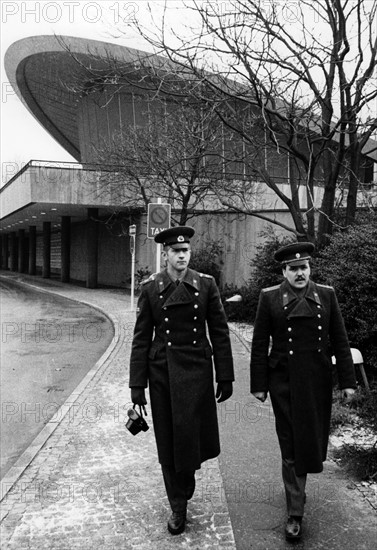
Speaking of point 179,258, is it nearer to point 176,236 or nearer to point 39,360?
point 176,236

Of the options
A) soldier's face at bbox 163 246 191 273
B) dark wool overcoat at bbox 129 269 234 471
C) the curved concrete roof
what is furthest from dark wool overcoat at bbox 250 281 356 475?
the curved concrete roof

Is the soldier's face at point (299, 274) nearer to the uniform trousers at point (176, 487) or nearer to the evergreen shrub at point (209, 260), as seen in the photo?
the uniform trousers at point (176, 487)

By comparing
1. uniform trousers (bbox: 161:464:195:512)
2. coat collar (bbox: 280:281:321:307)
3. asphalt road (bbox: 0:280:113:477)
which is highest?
coat collar (bbox: 280:281:321:307)

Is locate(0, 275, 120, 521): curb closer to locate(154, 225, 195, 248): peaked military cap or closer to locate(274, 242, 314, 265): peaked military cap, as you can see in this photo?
locate(154, 225, 195, 248): peaked military cap

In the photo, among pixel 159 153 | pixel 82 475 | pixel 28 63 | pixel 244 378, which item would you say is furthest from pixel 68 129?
Result: pixel 82 475

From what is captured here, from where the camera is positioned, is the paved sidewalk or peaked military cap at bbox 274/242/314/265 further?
peaked military cap at bbox 274/242/314/265

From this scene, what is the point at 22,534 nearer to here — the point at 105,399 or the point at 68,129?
the point at 105,399

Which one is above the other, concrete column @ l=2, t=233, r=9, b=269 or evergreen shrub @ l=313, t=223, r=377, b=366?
evergreen shrub @ l=313, t=223, r=377, b=366

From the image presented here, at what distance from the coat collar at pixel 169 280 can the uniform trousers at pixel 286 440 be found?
2.63 feet

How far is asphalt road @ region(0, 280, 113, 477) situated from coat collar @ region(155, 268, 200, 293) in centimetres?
240

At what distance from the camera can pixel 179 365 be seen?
336 centimetres

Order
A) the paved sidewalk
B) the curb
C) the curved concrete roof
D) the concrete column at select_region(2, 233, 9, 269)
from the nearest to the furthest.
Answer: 1. the paved sidewalk
2. the curb
3. the curved concrete roof
4. the concrete column at select_region(2, 233, 9, 269)

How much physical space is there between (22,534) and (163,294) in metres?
1.77

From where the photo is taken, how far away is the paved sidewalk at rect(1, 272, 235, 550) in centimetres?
322
